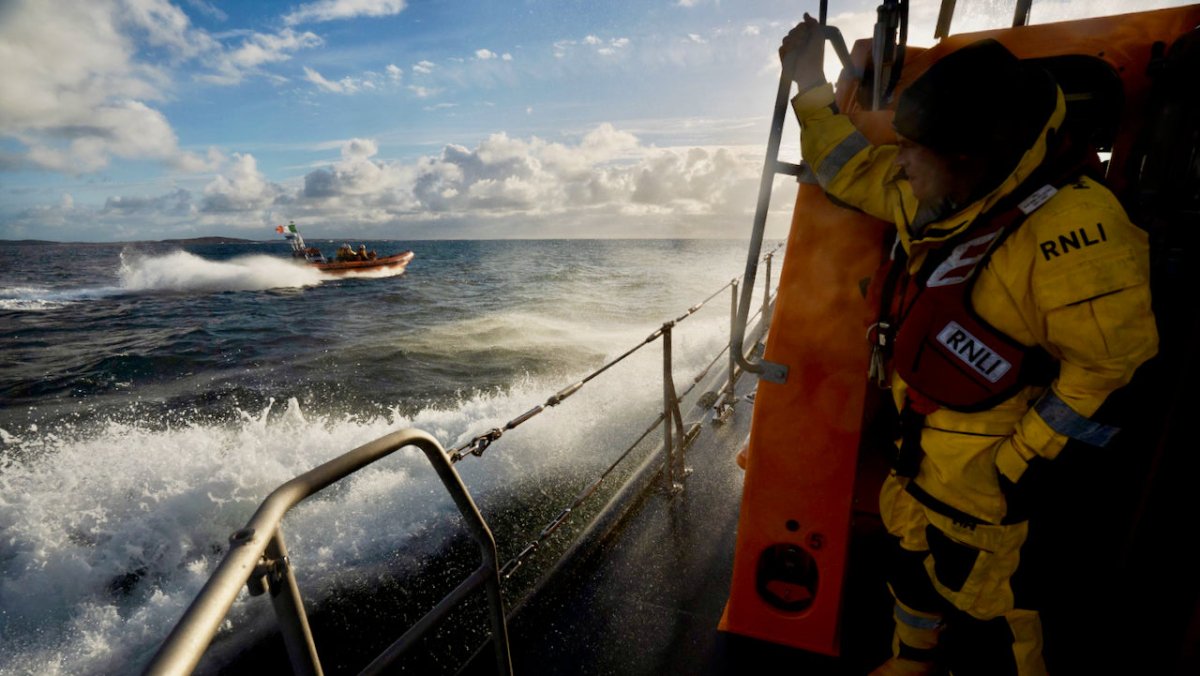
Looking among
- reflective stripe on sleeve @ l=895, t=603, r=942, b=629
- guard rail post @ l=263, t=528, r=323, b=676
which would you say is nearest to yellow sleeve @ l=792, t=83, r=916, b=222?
reflective stripe on sleeve @ l=895, t=603, r=942, b=629

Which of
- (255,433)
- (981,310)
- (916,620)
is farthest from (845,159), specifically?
(255,433)

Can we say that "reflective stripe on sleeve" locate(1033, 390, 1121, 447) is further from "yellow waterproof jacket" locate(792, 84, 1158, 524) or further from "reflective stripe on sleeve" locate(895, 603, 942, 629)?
"reflective stripe on sleeve" locate(895, 603, 942, 629)

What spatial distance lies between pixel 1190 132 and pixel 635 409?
6.52 m

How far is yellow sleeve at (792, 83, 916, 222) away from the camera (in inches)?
64.5

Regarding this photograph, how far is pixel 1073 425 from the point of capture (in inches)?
50.6

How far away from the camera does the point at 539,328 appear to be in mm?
17719

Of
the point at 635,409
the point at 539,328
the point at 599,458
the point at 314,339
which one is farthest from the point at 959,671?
the point at 314,339

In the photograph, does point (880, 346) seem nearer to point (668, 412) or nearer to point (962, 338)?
point (962, 338)

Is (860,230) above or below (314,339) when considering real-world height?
above

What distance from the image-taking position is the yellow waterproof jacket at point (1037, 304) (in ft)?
3.92

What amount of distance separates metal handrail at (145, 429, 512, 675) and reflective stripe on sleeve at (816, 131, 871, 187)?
4.94 feet

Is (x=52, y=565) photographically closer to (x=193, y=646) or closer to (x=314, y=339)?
(x=193, y=646)

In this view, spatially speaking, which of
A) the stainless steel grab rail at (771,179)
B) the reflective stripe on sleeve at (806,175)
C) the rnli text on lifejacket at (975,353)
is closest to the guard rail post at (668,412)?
the stainless steel grab rail at (771,179)

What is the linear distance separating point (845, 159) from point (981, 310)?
0.62 meters
